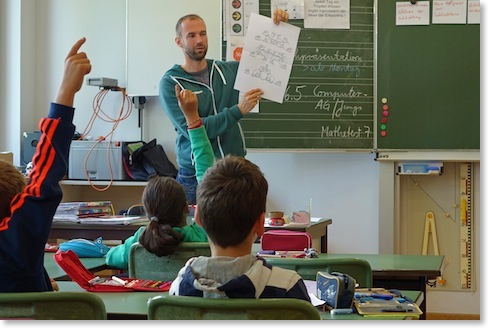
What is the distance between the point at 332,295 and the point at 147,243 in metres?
0.85

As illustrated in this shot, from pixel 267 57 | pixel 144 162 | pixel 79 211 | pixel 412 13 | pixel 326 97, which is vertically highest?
pixel 412 13

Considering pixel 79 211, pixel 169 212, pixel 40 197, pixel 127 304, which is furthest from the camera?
pixel 79 211

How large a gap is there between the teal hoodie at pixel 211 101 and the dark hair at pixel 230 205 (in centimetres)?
211

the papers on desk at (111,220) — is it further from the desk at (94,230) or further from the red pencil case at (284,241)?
the red pencil case at (284,241)

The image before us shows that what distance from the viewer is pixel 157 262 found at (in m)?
2.75

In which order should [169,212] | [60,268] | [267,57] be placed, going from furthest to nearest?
[267,57] < [60,268] < [169,212]

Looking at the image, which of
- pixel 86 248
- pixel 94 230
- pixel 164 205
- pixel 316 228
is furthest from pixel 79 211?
pixel 164 205

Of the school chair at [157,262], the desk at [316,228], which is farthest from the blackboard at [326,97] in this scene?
the school chair at [157,262]

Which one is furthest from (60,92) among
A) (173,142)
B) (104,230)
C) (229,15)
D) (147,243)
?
(173,142)

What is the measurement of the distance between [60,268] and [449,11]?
3.38 metres

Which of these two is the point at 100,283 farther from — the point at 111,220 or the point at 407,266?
the point at 111,220

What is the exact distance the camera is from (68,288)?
96.6 inches

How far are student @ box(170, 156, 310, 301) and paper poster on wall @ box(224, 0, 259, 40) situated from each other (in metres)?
3.75

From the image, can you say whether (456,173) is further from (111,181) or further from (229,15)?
(111,181)
